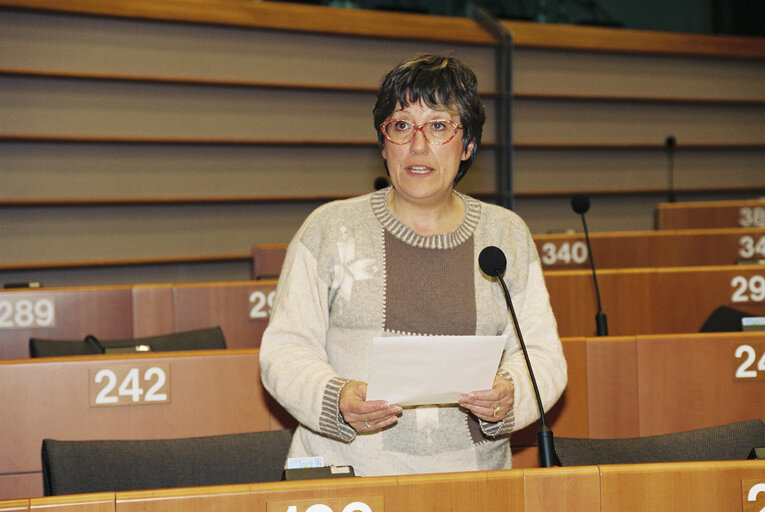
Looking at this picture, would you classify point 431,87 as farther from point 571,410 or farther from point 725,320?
point 725,320

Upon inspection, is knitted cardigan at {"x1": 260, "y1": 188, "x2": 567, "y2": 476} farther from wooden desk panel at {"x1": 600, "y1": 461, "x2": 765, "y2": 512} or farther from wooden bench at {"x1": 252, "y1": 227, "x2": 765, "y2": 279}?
wooden bench at {"x1": 252, "y1": 227, "x2": 765, "y2": 279}

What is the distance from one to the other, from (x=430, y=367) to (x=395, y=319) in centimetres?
22

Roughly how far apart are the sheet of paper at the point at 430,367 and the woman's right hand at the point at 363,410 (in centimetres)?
1

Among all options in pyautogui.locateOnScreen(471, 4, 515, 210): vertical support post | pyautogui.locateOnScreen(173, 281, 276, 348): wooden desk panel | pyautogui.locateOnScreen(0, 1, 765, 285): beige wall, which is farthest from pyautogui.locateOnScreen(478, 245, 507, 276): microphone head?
pyautogui.locateOnScreen(471, 4, 515, 210): vertical support post

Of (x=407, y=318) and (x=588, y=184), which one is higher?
(x=588, y=184)

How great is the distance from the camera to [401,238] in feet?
5.08

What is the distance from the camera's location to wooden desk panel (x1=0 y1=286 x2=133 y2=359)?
3086 mm

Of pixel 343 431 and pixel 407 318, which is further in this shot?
pixel 407 318

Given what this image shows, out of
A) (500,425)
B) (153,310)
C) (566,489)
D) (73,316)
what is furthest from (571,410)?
(73,316)

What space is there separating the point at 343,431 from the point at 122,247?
4.19 m

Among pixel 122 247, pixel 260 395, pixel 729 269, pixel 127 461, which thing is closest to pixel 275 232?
pixel 122 247

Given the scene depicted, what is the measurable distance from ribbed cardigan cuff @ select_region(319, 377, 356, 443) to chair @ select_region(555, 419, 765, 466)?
42 cm

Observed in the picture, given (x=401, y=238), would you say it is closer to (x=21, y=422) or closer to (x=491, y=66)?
(x=21, y=422)

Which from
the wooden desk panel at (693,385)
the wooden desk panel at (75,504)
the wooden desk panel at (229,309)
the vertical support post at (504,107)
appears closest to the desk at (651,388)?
the wooden desk panel at (693,385)
